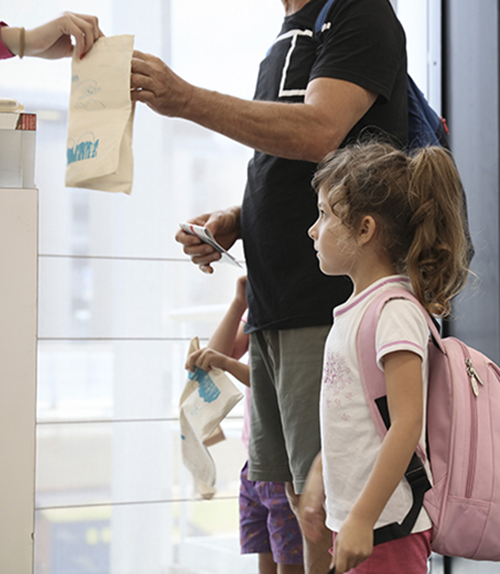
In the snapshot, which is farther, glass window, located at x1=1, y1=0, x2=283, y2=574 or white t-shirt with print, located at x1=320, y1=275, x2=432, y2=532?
glass window, located at x1=1, y1=0, x2=283, y2=574

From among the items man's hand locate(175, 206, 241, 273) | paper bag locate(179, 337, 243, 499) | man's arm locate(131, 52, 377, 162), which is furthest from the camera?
paper bag locate(179, 337, 243, 499)

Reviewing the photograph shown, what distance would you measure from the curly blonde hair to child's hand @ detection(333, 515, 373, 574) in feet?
1.06

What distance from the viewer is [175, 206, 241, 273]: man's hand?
1.24 metres

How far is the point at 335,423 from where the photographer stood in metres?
0.86

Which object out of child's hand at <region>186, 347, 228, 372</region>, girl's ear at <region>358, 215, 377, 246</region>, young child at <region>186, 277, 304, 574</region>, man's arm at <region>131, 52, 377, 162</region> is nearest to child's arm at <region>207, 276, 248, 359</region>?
young child at <region>186, 277, 304, 574</region>

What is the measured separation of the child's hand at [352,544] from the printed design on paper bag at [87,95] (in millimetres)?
703

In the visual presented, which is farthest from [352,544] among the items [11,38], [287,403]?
[11,38]

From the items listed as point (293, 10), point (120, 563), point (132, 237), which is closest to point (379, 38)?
point (293, 10)

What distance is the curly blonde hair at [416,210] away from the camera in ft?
2.85

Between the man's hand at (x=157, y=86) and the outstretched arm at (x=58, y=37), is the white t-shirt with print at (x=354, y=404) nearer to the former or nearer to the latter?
the man's hand at (x=157, y=86)

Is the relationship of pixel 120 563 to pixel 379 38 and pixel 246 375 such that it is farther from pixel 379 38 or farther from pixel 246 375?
pixel 379 38

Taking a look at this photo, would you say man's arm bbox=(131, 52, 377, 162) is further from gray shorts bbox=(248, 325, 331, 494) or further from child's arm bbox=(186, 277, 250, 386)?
child's arm bbox=(186, 277, 250, 386)

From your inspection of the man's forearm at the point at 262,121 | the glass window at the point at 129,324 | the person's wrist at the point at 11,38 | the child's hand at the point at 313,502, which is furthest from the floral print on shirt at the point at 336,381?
the glass window at the point at 129,324

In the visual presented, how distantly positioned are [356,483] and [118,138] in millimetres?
605
